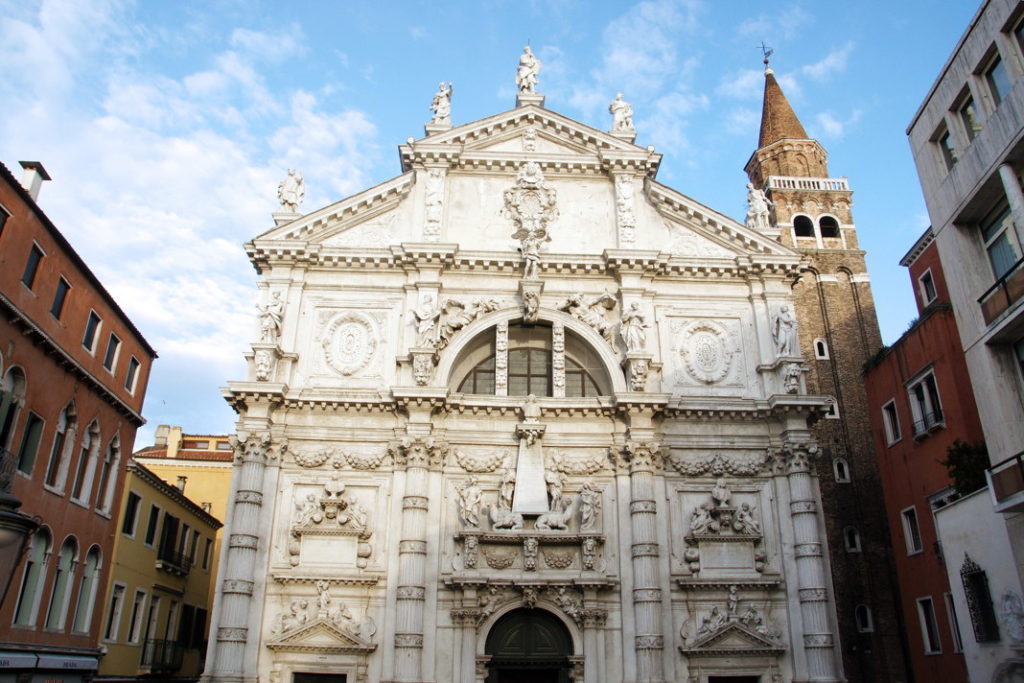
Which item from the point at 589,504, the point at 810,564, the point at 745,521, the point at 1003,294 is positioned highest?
the point at 1003,294

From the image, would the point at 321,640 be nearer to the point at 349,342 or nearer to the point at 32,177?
the point at 349,342

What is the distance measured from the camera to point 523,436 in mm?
21297

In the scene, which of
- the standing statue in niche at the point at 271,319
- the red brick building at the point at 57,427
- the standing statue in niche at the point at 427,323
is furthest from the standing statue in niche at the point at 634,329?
the red brick building at the point at 57,427

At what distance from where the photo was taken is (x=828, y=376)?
32.8 metres

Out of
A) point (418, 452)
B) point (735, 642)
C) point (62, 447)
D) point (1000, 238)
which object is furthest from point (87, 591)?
point (1000, 238)

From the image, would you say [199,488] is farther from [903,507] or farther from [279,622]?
[903,507]

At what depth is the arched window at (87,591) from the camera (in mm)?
21844

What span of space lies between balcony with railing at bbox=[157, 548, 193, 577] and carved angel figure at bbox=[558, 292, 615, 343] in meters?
17.1

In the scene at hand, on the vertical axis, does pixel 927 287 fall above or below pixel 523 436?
above

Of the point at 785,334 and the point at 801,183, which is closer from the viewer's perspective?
the point at 785,334

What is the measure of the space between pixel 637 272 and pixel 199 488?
24.0m

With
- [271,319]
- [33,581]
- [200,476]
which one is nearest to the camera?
[33,581]

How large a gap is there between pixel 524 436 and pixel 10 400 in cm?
1181

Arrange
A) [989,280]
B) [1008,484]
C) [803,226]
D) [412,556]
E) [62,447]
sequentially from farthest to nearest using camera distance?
[803,226] → [62,447] → [412,556] → [989,280] → [1008,484]
